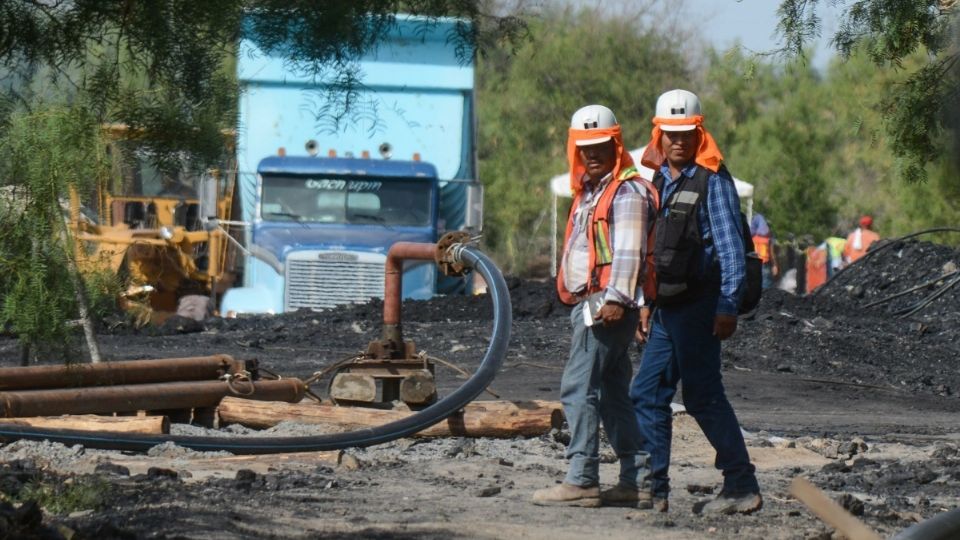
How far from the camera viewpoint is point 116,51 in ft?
17.9

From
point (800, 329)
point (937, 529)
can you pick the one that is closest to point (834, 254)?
point (800, 329)

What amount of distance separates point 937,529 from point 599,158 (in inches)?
105

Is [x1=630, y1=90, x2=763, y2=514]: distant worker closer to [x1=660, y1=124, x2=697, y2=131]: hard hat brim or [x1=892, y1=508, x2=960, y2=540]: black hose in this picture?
[x1=660, y1=124, x2=697, y2=131]: hard hat brim

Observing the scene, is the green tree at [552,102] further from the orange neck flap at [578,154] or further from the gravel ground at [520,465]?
the orange neck flap at [578,154]

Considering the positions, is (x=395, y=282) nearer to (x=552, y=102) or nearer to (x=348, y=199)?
(x=348, y=199)

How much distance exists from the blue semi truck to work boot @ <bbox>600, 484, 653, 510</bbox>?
1163 centimetres

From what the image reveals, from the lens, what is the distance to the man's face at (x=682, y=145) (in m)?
7.43

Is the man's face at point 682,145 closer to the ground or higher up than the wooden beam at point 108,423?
higher up

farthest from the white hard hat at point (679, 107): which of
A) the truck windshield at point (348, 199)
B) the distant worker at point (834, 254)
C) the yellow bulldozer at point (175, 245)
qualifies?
the distant worker at point (834, 254)

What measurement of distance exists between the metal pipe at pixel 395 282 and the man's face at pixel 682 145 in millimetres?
3646

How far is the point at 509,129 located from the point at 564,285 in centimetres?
3988

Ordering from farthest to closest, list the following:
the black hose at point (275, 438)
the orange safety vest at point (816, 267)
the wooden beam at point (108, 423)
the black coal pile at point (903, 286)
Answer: the orange safety vest at point (816, 267) → the black coal pile at point (903, 286) → the wooden beam at point (108, 423) → the black hose at point (275, 438)

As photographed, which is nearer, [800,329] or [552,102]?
[800,329]

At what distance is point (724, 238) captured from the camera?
23.7 ft
